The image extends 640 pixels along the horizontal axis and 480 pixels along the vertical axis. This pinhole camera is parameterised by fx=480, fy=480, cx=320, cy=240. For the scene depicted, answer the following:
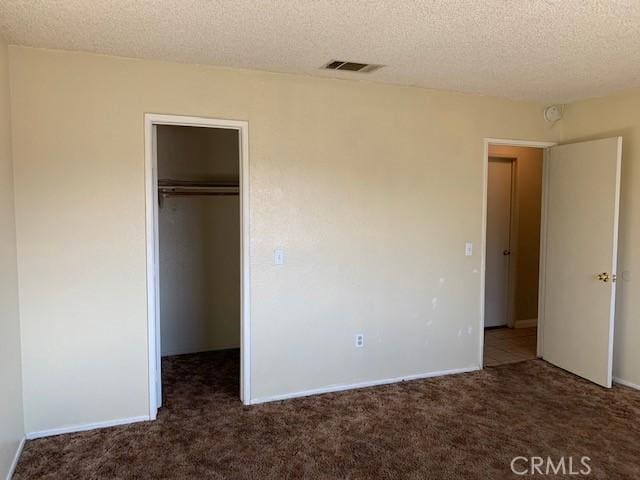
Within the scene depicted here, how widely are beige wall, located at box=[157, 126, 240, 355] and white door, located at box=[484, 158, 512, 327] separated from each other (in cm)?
296

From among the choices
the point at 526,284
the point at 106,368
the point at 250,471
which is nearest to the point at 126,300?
the point at 106,368

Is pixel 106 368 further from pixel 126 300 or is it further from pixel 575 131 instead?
pixel 575 131

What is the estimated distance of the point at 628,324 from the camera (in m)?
3.93

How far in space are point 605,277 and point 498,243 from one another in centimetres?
189

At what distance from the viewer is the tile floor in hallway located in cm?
463

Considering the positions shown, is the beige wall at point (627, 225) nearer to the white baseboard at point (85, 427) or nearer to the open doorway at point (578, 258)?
the open doorway at point (578, 258)

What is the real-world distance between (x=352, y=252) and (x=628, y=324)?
2354mm

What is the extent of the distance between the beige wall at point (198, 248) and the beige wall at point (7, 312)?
178 cm

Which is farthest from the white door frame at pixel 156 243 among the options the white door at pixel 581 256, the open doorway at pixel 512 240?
the open doorway at pixel 512 240

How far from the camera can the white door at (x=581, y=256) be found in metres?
3.84

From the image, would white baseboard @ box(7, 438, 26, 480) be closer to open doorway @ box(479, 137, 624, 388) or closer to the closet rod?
the closet rod

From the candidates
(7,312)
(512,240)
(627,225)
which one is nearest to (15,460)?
(7,312)

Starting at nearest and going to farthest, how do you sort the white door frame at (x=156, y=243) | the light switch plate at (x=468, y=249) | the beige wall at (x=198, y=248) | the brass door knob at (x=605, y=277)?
1. the white door frame at (x=156, y=243)
2. the brass door knob at (x=605, y=277)
3. the light switch plate at (x=468, y=249)
4. the beige wall at (x=198, y=248)

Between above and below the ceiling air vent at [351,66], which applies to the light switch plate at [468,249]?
below
